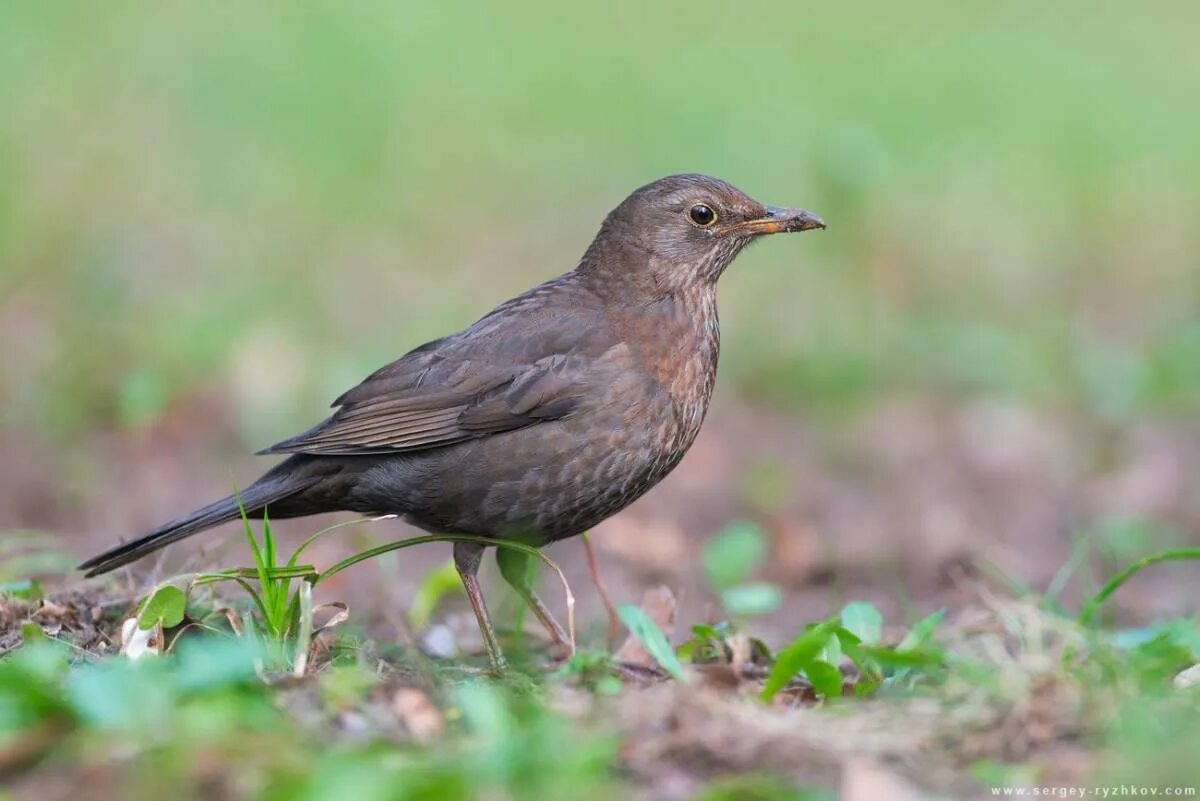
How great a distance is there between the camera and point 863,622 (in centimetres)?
458

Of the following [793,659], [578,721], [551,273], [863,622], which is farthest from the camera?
[551,273]

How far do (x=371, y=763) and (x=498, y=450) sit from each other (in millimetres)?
2125

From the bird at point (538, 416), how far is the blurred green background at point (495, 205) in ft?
3.87

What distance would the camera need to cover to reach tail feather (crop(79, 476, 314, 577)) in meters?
5.00

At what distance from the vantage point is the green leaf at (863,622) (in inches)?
179

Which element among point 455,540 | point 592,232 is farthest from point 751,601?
point 592,232

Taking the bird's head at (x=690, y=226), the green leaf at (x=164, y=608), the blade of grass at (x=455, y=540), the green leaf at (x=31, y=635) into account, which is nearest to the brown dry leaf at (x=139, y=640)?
the green leaf at (x=164, y=608)

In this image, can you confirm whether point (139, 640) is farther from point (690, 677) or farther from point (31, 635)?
point (690, 677)

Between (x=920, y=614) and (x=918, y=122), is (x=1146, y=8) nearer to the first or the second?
(x=918, y=122)

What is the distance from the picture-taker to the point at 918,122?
14.3 m

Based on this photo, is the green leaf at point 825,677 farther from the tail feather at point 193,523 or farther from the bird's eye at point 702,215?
the bird's eye at point 702,215

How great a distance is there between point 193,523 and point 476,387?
102 centimetres

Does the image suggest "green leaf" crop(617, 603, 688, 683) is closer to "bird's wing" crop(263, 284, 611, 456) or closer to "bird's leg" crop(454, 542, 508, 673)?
"bird's leg" crop(454, 542, 508, 673)

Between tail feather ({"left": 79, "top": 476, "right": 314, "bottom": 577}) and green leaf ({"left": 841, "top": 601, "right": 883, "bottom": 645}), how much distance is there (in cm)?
187
